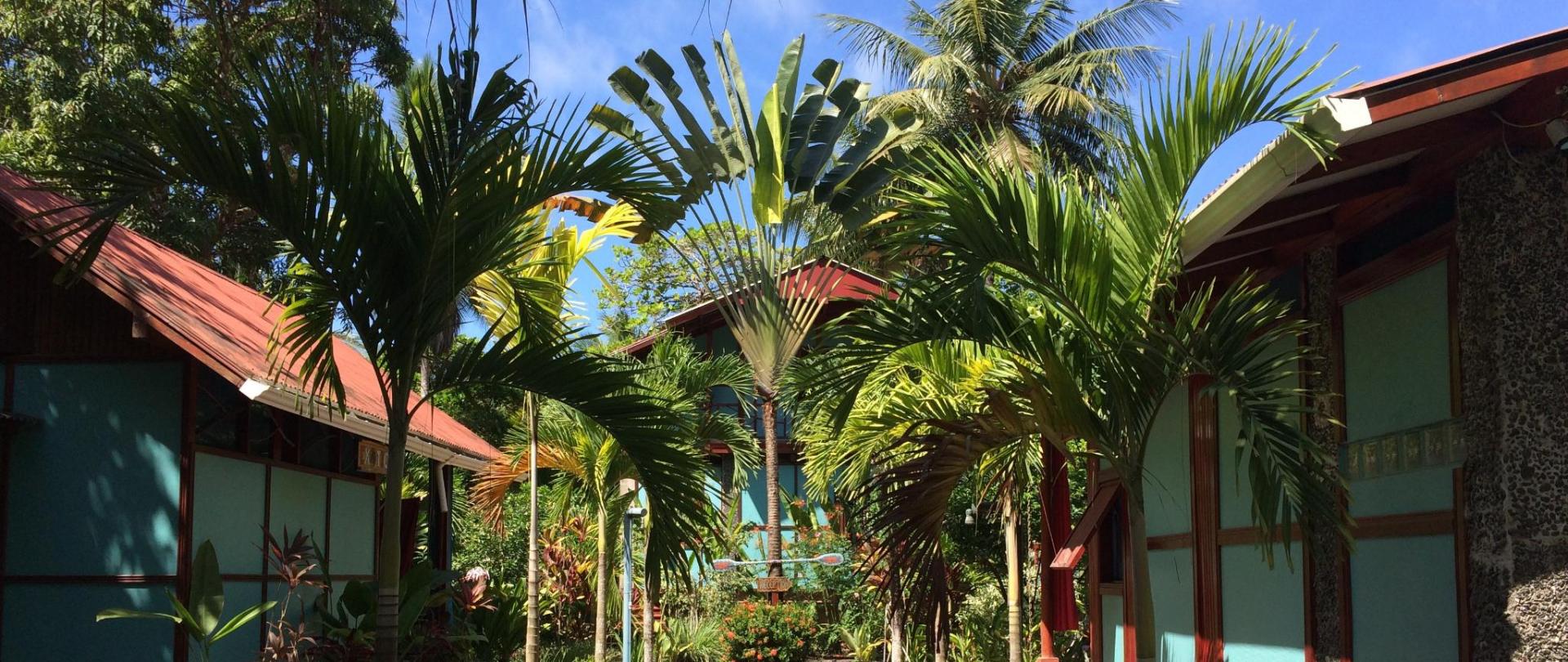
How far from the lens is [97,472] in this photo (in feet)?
32.1

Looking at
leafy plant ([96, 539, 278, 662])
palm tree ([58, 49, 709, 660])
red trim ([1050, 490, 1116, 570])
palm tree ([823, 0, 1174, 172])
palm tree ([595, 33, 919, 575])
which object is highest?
palm tree ([823, 0, 1174, 172])

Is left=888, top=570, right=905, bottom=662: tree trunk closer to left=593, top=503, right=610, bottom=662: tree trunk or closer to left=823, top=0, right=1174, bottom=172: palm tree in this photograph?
left=593, top=503, right=610, bottom=662: tree trunk

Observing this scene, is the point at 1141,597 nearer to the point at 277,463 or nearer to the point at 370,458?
the point at 277,463

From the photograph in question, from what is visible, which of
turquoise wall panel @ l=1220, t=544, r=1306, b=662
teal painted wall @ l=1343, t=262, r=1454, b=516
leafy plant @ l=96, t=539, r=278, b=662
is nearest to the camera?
teal painted wall @ l=1343, t=262, r=1454, b=516

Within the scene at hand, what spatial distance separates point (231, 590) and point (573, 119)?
6.10 m

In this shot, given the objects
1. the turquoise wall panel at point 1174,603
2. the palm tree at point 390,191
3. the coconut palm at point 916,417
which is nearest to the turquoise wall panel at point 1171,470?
the turquoise wall panel at point 1174,603

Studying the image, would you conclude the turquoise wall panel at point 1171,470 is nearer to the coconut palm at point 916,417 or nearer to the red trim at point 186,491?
the coconut palm at point 916,417

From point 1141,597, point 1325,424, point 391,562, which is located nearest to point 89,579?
point 391,562

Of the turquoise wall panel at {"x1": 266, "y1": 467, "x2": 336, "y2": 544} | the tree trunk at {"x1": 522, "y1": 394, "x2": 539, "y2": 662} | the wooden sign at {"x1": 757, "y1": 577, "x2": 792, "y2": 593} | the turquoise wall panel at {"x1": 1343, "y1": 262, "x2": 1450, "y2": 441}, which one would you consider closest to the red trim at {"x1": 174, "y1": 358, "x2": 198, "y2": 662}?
the turquoise wall panel at {"x1": 266, "y1": 467, "x2": 336, "y2": 544}

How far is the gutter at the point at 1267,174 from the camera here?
529 centimetres

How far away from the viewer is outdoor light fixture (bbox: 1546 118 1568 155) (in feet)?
17.7

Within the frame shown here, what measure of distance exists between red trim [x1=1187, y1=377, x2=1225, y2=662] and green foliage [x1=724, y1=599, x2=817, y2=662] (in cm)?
940

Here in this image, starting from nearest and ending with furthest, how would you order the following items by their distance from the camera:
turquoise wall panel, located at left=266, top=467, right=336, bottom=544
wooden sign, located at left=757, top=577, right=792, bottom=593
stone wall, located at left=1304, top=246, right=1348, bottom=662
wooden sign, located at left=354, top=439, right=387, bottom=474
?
1. stone wall, located at left=1304, top=246, right=1348, bottom=662
2. turquoise wall panel, located at left=266, top=467, right=336, bottom=544
3. wooden sign, located at left=354, top=439, right=387, bottom=474
4. wooden sign, located at left=757, top=577, right=792, bottom=593

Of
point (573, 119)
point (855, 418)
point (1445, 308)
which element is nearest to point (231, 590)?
point (855, 418)
